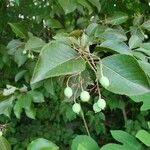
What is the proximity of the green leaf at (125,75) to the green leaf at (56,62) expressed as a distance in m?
0.06

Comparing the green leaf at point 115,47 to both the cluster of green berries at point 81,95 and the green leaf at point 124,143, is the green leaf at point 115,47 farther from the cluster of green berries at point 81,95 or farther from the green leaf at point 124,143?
the green leaf at point 124,143

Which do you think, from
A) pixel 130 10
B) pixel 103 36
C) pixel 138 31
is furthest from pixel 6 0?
pixel 103 36

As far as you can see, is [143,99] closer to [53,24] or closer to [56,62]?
[53,24]

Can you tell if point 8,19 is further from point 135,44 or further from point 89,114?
point 135,44

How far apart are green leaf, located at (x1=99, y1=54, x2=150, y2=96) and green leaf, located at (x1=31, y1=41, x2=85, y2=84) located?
0.21ft

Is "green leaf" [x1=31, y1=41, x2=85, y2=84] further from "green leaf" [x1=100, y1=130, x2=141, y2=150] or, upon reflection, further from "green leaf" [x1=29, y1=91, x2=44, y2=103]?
"green leaf" [x1=29, y1=91, x2=44, y2=103]

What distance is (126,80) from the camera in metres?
0.92

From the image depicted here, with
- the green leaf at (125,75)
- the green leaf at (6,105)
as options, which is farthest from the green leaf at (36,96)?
the green leaf at (125,75)

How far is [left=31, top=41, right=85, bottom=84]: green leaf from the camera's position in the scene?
888 mm

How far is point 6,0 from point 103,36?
124 cm

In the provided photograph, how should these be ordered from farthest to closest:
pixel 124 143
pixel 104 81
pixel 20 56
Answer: pixel 20 56 < pixel 124 143 < pixel 104 81

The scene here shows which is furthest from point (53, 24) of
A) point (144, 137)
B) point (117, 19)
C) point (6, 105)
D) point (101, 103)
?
point (101, 103)

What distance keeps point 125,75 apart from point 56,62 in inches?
5.7

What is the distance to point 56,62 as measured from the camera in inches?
35.9
